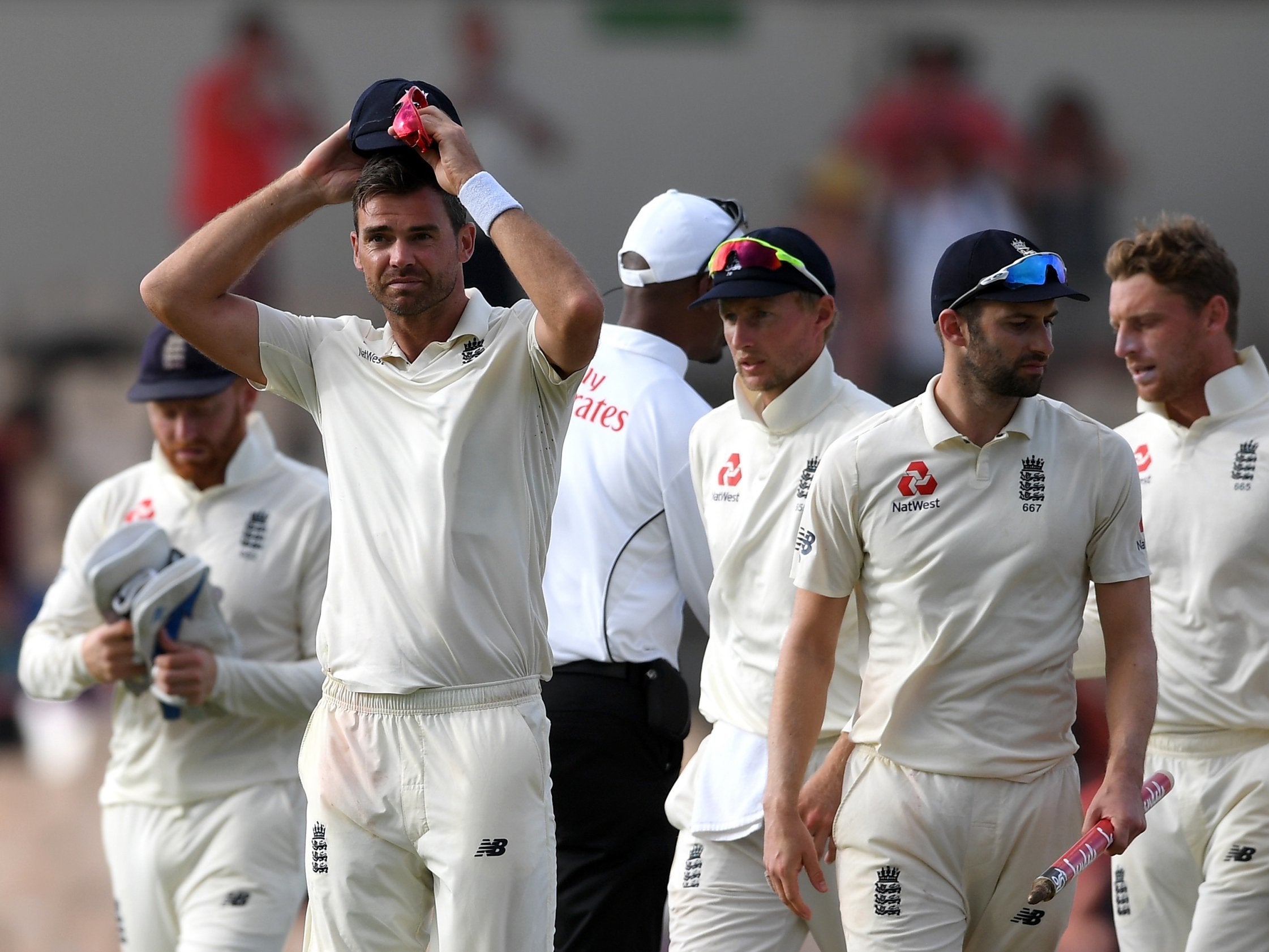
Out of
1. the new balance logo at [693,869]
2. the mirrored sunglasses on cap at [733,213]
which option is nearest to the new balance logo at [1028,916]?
the new balance logo at [693,869]

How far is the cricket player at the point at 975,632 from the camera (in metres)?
3.61

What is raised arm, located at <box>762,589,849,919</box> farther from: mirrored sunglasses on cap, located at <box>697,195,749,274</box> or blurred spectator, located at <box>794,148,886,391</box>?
blurred spectator, located at <box>794,148,886,391</box>

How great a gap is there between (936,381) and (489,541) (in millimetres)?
1055

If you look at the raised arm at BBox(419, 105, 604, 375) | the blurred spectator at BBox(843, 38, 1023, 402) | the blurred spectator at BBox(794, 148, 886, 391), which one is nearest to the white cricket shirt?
the raised arm at BBox(419, 105, 604, 375)

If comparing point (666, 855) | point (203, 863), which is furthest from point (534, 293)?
point (203, 863)

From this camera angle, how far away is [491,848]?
10.7 ft

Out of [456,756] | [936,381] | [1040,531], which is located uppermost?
[936,381]

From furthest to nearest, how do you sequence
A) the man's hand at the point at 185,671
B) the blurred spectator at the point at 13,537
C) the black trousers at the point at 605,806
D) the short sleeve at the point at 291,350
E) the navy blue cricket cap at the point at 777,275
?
the blurred spectator at the point at 13,537 < the man's hand at the point at 185,671 < the black trousers at the point at 605,806 < the navy blue cricket cap at the point at 777,275 < the short sleeve at the point at 291,350

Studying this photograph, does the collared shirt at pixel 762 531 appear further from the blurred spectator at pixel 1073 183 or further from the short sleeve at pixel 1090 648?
the blurred spectator at pixel 1073 183

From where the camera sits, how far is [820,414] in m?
4.31

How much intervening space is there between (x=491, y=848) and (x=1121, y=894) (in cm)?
206

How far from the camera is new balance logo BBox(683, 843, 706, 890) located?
13.6 ft

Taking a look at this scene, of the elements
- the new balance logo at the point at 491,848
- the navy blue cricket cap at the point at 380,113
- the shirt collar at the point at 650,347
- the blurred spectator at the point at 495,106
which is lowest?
the new balance logo at the point at 491,848

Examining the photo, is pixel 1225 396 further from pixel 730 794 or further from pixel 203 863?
pixel 203 863
